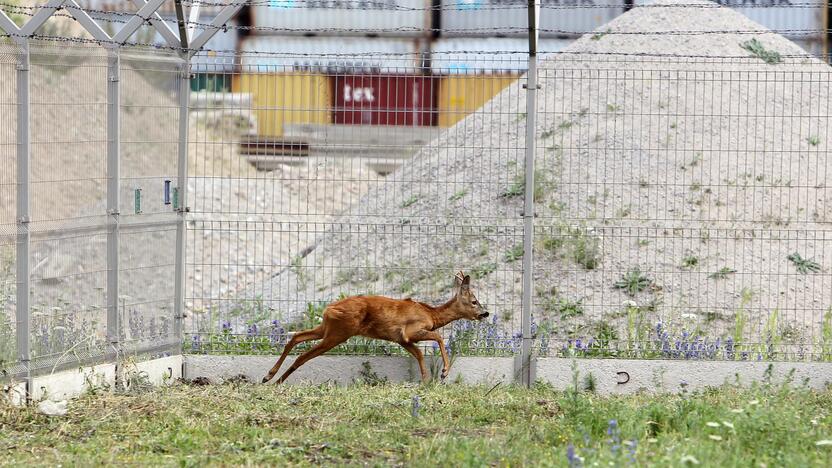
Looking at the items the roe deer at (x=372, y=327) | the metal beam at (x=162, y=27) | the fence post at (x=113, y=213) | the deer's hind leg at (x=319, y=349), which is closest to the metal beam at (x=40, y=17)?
the fence post at (x=113, y=213)

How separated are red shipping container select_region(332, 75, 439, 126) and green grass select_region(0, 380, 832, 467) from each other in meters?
2.95

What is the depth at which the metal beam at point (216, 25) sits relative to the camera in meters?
11.3

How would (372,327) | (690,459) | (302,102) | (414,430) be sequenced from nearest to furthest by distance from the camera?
1. (690,459)
2. (414,430)
3. (372,327)
4. (302,102)

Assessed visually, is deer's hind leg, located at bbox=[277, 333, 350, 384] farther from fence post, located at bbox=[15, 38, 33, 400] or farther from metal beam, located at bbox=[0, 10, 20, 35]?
metal beam, located at bbox=[0, 10, 20, 35]

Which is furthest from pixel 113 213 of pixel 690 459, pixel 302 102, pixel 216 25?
pixel 690 459

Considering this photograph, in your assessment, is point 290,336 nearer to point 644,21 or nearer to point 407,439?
point 407,439

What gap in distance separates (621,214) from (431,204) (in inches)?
93.3

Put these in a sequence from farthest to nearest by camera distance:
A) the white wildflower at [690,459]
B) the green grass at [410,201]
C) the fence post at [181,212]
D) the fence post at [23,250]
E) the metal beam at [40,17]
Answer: the green grass at [410,201], the fence post at [181,212], the metal beam at [40,17], the fence post at [23,250], the white wildflower at [690,459]

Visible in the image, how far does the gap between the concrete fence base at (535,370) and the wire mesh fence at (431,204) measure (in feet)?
0.85

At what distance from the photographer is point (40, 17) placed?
961cm

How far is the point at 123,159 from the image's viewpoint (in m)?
11.0

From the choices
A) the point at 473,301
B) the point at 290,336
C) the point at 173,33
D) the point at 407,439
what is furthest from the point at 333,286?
the point at 407,439

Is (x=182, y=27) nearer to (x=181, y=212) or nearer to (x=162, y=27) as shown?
(x=162, y=27)

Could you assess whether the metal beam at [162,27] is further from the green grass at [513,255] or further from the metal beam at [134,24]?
the green grass at [513,255]
